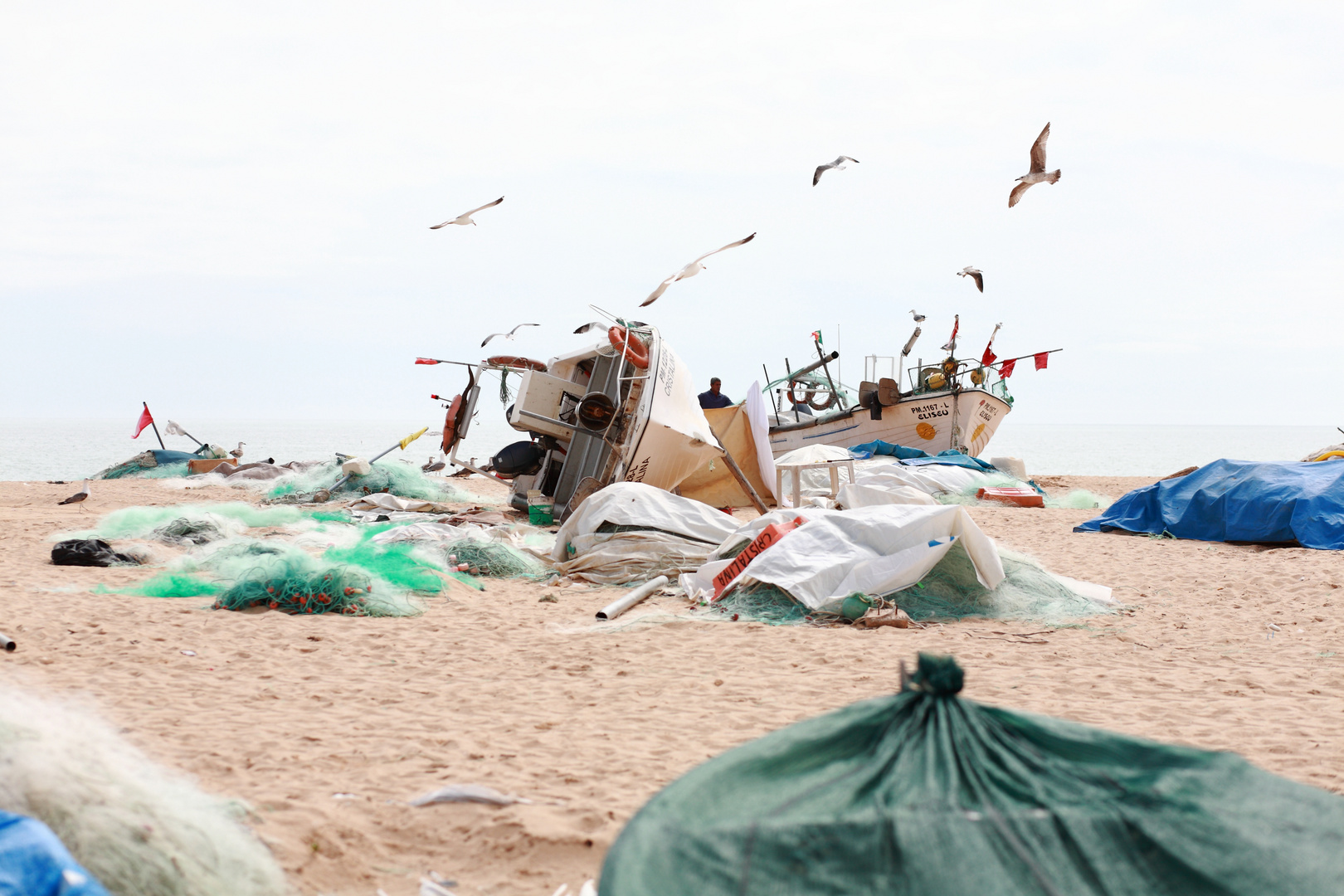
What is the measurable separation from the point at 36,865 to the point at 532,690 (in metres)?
3.04

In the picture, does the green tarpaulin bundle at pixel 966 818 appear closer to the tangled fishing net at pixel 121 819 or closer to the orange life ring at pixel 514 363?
the tangled fishing net at pixel 121 819

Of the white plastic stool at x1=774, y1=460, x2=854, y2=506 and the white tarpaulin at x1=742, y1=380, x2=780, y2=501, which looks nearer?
the white plastic stool at x1=774, y1=460, x2=854, y2=506

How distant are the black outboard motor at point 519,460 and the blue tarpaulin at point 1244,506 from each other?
7505 mm

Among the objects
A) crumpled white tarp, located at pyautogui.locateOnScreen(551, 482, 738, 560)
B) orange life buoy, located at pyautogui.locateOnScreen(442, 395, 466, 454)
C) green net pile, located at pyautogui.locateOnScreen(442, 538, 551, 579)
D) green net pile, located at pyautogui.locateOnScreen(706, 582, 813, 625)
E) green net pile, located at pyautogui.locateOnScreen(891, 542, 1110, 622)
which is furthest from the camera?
orange life buoy, located at pyautogui.locateOnScreen(442, 395, 466, 454)

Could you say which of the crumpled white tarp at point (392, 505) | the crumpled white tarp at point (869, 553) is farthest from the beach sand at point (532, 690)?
the crumpled white tarp at point (392, 505)

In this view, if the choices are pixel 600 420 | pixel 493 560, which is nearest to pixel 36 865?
pixel 493 560

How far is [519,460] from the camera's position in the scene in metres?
13.4

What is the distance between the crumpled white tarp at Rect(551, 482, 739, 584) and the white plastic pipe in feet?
1.51

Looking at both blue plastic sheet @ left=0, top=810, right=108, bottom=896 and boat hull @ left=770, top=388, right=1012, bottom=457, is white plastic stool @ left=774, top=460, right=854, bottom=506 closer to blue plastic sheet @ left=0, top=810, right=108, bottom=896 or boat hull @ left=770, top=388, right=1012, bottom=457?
boat hull @ left=770, top=388, right=1012, bottom=457

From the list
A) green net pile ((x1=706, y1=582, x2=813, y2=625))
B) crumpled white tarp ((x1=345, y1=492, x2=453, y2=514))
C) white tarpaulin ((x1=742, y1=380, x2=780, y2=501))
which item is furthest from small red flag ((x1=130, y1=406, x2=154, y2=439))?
green net pile ((x1=706, y1=582, x2=813, y2=625))

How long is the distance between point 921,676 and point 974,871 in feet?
1.15

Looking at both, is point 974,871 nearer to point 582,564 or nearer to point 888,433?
point 582,564

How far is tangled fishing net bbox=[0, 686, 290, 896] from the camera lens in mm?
1875

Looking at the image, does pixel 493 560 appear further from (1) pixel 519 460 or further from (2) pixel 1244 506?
(2) pixel 1244 506
